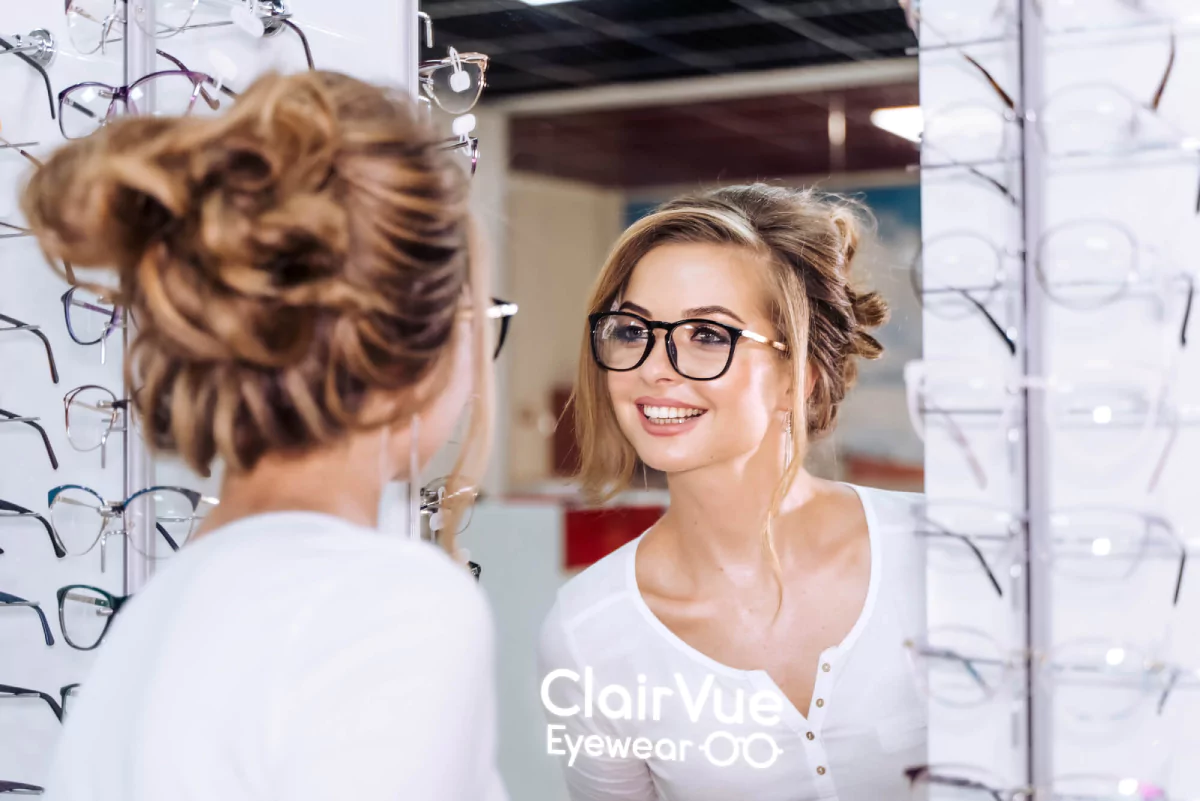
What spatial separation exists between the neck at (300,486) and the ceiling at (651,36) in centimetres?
84

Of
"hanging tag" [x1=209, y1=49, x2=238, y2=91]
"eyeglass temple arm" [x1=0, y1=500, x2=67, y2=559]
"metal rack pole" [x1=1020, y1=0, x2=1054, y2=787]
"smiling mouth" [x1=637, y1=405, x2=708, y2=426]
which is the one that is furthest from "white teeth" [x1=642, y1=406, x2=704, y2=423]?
"eyeglass temple arm" [x1=0, y1=500, x2=67, y2=559]

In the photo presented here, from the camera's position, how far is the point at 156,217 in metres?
0.79

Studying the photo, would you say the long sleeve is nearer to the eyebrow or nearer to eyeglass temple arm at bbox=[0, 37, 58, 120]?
the eyebrow

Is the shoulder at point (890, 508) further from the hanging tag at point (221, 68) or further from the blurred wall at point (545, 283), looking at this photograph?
the hanging tag at point (221, 68)

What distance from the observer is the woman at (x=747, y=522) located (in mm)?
1369

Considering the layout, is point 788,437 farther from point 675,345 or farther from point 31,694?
point 31,694

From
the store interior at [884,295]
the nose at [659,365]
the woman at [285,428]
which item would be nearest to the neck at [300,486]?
the woman at [285,428]

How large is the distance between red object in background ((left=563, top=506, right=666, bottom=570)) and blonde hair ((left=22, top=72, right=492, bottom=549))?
27.0 inches

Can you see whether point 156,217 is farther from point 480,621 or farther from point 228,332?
point 480,621

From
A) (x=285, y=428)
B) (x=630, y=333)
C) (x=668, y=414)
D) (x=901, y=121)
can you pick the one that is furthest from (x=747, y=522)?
(x=285, y=428)

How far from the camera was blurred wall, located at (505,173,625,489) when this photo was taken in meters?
1.50

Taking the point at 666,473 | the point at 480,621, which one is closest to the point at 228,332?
the point at 480,621

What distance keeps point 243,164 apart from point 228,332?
0.11 metres

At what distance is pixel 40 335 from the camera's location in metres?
1.68
